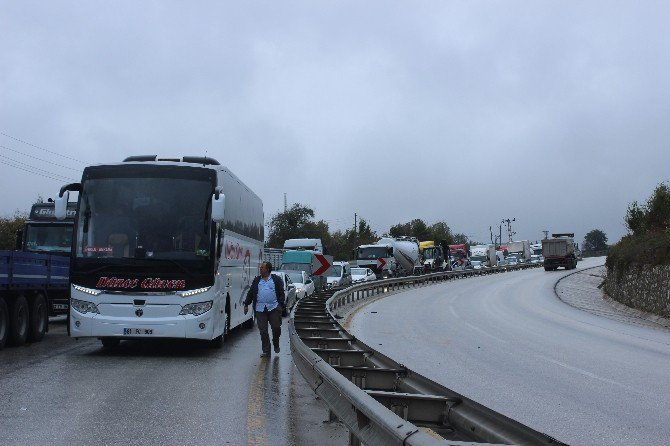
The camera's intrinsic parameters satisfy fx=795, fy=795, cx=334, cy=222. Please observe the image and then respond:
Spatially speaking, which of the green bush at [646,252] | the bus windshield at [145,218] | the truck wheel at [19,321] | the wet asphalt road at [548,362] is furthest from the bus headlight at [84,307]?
the green bush at [646,252]

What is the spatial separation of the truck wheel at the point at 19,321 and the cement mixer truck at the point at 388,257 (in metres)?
43.9

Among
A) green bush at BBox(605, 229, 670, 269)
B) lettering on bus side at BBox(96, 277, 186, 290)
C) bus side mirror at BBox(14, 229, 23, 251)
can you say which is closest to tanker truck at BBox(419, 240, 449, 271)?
green bush at BBox(605, 229, 670, 269)

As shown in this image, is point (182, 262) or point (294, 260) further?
point (294, 260)

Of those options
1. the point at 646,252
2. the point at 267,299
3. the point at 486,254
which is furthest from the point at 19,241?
the point at 486,254

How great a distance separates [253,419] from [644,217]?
39.9 m

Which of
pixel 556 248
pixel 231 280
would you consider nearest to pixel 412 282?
pixel 556 248

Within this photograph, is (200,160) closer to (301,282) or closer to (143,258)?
(143,258)

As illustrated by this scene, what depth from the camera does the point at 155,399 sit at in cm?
959

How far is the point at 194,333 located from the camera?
46.1ft

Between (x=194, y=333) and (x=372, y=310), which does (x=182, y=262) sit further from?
(x=372, y=310)

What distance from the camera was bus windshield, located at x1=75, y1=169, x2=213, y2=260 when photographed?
46.9ft

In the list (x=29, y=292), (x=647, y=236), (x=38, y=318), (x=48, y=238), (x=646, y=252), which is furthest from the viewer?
(x=647, y=236)

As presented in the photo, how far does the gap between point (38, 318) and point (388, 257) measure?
145 feet

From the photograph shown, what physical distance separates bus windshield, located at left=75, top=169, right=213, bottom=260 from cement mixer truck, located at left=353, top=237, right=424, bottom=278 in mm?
44630
